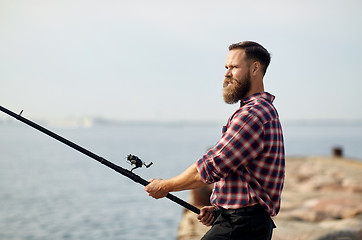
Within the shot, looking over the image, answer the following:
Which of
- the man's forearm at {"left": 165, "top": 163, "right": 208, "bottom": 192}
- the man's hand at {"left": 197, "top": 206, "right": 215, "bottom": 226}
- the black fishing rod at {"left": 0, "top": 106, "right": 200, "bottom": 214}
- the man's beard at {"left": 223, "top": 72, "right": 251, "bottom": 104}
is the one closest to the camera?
the man's forearm at {"left": 165, "top": 163, "right": 208, "bottom": 192}

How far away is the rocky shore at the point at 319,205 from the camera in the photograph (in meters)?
6.82

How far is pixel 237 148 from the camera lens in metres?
2.76

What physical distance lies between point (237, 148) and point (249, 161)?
0.12 meters

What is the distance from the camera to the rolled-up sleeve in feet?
9.03

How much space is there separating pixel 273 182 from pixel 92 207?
19440mm

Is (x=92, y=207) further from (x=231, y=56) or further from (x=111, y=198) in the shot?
(x=231, y=56)

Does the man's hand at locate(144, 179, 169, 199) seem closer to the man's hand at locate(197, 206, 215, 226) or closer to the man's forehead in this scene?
the man's hand at locate(197, 206, 215, 226)

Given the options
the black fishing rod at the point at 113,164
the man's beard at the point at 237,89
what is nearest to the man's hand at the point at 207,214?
the black fishing rod at the point at 113,164

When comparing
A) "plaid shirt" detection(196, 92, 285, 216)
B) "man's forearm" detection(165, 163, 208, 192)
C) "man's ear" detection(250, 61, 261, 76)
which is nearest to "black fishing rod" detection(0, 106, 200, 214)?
"man's forearm" detection(165, 163, 208, 192)

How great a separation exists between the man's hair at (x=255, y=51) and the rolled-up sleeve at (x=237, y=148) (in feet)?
1.38

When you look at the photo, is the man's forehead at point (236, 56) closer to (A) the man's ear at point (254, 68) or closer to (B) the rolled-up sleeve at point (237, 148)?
(A) the man's ear at point (254, 68)

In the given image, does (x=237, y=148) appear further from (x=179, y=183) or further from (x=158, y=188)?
(x=158, y=188)

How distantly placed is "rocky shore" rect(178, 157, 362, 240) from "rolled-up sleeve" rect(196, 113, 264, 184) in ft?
13.5

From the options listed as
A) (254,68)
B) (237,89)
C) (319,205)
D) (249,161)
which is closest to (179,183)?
(249,161)
